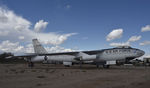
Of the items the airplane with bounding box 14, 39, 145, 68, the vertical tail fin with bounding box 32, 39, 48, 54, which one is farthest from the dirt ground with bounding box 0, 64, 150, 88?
the vertical tail fin with bounding box 32, 39, 48, 54

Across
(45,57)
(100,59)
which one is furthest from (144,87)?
(45,57)

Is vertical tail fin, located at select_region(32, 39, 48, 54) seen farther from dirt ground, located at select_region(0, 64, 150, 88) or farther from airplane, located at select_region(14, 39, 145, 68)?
dirt ground, located at select_region(0, 64, 150, 88)

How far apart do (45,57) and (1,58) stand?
56.9 metres

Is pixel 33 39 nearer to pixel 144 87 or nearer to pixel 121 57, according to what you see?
pixel 121 57

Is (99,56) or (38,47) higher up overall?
(38,47)

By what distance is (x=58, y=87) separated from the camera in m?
7.37

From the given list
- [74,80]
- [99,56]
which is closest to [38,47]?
[99,56]

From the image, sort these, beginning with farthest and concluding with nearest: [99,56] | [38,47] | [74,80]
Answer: [38,47]
[99,56]
[74,80]

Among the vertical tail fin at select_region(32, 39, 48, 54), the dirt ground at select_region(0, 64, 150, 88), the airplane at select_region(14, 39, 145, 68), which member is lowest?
the dirt ground at select_region(0, 64, 150, 88)

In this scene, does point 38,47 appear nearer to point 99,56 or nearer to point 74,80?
point 99,56

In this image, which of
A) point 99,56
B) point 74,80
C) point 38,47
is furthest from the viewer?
point 38,47

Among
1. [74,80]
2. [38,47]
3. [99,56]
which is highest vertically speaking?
[38,47]

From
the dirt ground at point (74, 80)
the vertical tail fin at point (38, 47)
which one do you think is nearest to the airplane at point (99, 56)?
the vertical tail fin at point (38, 47)

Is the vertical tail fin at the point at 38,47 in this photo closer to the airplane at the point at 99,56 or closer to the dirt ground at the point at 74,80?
the airplane at the point at 99,56
